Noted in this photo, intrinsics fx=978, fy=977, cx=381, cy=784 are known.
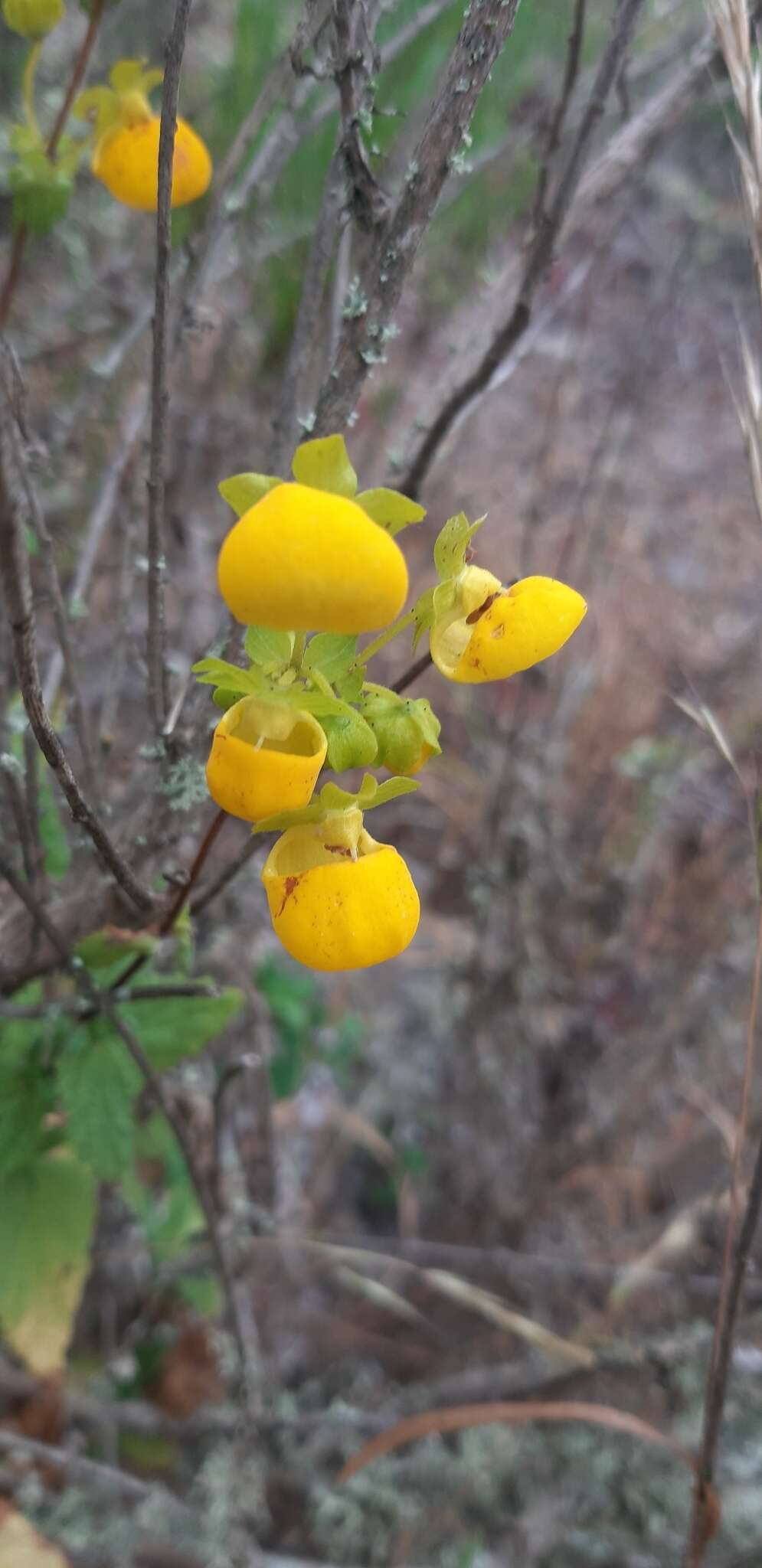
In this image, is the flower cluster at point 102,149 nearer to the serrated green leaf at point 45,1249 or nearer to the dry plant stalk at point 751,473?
the dry plant stalk at point 751,473

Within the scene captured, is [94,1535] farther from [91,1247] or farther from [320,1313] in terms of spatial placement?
[320,1313]

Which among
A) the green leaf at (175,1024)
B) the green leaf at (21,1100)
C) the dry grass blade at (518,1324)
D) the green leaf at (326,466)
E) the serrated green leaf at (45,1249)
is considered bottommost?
the dry grass blade at (518,1324)

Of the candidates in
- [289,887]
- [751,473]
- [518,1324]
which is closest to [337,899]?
[289,887]

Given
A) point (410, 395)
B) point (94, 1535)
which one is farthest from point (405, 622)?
point (410, 395)

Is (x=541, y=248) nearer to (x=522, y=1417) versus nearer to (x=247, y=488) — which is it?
(x=247, y=488)

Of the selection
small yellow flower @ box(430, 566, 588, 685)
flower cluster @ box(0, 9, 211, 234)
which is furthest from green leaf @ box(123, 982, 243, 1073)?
flower cluster @ box(0, 9, 211, 234)

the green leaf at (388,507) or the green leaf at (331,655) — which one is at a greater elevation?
the green leaf at (388,507)

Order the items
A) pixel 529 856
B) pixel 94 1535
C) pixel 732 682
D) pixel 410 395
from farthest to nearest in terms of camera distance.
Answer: pixel 410 395 < pixel 732 682 < pixel 529 856 < pixel 94 1535

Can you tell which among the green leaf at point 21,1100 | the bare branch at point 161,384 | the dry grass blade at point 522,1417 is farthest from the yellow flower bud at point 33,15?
the dry grass blade at point 522,1417
